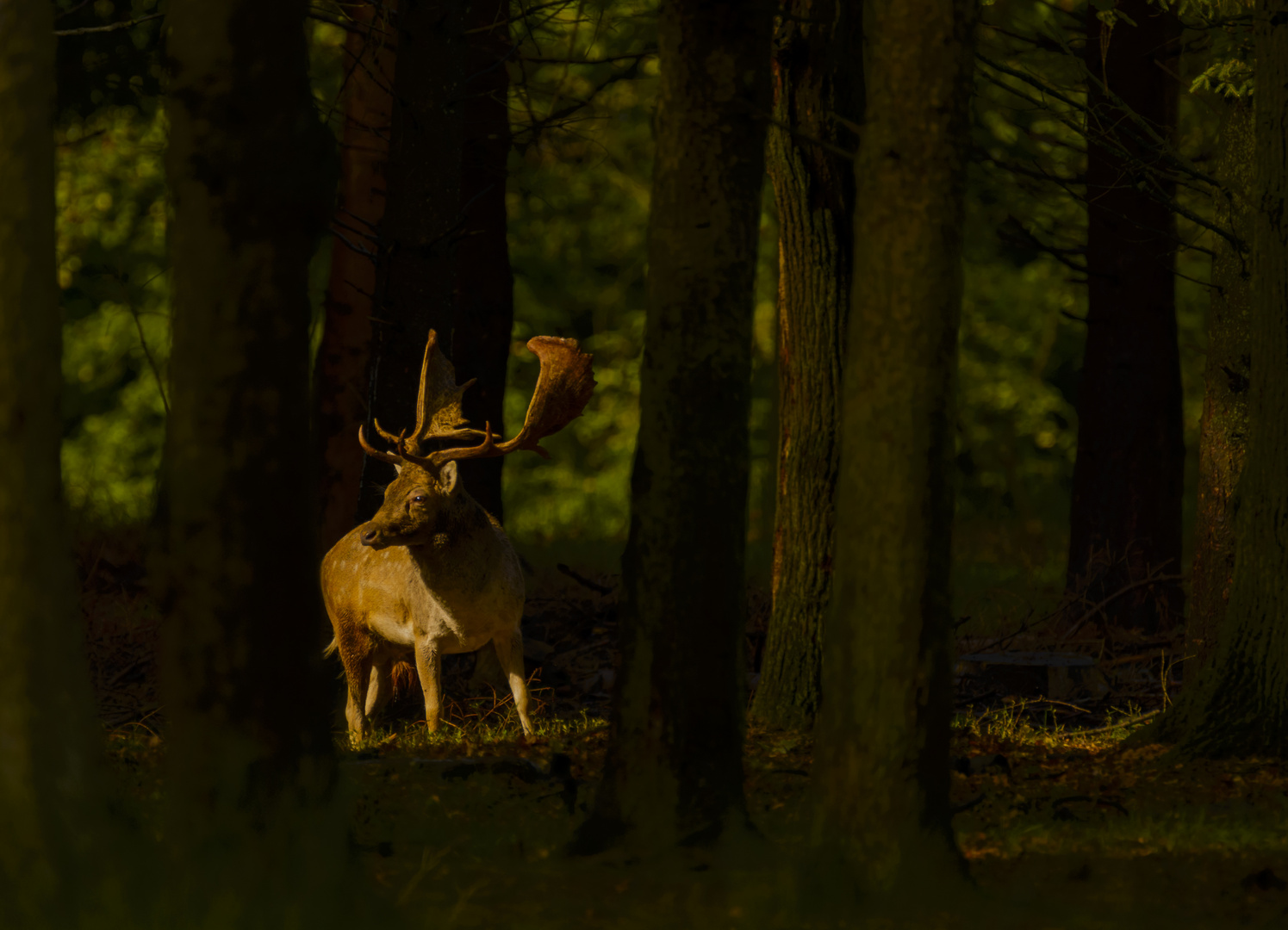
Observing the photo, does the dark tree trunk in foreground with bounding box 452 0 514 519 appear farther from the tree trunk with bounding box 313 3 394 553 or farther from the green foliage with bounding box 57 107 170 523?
the green foliage with bounding box 57 107 170 523

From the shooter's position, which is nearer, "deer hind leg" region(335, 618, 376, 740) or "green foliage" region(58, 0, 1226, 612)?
"deer hind leg" region(335, 618, 376, 740)

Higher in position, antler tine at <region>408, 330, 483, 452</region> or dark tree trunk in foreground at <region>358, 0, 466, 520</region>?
dark tree trunk in foreground at <region>358, 0, 466, 520</region>

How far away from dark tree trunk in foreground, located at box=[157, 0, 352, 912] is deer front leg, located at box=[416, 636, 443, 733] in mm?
4461

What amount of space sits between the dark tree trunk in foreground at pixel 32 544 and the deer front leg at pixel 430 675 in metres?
4.63

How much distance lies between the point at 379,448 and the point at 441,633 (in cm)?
180

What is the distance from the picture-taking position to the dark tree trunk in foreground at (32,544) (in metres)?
5.84

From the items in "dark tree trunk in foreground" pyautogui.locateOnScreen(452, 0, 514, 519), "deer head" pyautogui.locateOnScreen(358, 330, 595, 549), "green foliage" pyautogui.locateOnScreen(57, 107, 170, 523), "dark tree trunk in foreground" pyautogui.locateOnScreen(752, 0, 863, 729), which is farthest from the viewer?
"green foliage" pyautogui.locateOnScreen(57, 107, 170, 523)

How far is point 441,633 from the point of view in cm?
1063

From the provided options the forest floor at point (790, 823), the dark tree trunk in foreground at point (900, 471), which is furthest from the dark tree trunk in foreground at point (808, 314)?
the dark tree trunk in foreground at point (900, 471)

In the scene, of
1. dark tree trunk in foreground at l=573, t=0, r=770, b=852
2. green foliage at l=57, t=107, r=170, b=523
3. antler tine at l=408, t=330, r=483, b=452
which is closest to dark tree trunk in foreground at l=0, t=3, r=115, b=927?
dark tree trunk in foreground at l=573, t=0, r=770, b=852

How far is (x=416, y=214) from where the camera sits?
11.8 meters

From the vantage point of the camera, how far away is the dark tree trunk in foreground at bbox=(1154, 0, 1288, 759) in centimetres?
985

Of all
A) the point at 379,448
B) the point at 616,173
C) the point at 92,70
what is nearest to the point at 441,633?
the point at 379,448

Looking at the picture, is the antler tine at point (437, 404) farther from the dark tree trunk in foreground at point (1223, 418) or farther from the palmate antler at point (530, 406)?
the dark tree trunk in foreground at point (1223, 418)
